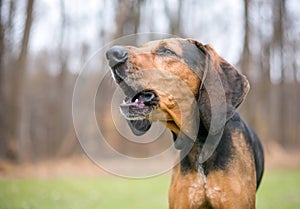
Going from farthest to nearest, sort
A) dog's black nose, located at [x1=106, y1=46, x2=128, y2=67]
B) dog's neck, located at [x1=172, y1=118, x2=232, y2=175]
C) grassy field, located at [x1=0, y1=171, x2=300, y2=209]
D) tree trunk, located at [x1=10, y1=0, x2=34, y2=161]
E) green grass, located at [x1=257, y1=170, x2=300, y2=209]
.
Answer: tree trunk, located at [x1=10, y1=0, x2=34, y2=161] → green grass, located at [x1=257, y1=170, x2=300, y2=209] → grassy field, located at [x1=0, y1=171, x2=300, y2=209] → dog's neck, located at [x1=172, y1=118, x2=232, y2=175] → dog's black nose, located at [x1=106, y1=46, x2=128, y2=67]

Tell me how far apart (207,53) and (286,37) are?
28180mm

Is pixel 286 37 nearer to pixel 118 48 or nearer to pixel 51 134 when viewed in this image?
pixel 51 134

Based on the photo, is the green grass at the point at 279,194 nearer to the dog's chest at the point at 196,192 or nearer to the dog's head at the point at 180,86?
the dog's chest at the point at 196,192

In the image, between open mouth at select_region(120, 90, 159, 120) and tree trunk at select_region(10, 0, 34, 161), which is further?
tree trunk at select_region(10, 0, 34, 161)

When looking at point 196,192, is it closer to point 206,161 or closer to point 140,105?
point 206,161

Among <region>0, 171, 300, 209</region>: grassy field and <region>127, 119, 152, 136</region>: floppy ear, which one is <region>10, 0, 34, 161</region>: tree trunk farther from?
<region>127, 119, 152, 136</region>: floppy ear

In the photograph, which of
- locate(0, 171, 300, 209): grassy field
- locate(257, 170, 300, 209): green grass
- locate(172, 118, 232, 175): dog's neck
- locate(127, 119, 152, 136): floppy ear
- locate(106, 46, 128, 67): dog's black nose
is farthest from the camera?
locate(257, 170, 300, 209): green grass

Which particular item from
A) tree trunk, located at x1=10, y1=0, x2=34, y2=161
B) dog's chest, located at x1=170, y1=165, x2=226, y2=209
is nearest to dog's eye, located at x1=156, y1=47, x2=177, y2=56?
dog's chest, located at x1=170, y1=165, x2=226, y2=209

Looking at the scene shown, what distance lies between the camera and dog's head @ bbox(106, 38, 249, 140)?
16.2 ft

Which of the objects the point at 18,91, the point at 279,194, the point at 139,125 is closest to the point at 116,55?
the point at 139,125

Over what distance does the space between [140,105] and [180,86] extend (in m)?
0.52

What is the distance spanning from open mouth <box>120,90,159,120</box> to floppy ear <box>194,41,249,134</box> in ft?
1.83

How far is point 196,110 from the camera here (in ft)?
16.9

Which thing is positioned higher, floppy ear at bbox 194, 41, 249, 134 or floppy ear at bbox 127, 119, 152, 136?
floppy ear at bbox 194, 41, 249, 134
